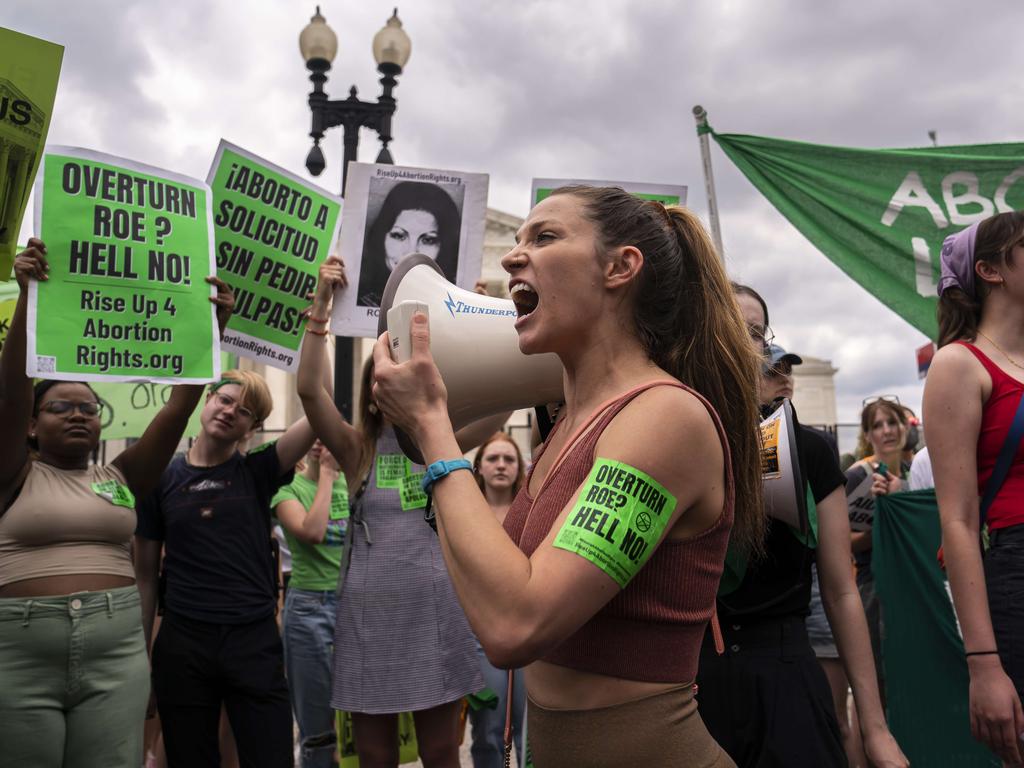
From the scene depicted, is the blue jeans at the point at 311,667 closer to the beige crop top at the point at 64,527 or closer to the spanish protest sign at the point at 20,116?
the beige crop top at the point at 64,527

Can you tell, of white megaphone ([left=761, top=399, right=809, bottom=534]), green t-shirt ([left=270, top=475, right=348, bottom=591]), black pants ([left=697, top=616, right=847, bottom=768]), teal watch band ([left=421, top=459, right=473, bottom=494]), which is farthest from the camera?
green t-shirt ([left=270, top=475, right=348, bottom=591])

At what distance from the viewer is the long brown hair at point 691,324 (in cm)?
167

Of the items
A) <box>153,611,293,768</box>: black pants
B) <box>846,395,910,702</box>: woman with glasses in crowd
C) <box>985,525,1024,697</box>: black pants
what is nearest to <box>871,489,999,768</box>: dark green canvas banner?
<box>846,395,910,702</box>: woman with glasses in crowd

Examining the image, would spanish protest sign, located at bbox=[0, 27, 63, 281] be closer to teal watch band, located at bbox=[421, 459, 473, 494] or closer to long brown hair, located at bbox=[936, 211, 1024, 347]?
teal watch band, located at bbox=[421, 459, 473, 494]

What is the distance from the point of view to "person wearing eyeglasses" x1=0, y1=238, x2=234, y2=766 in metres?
3.06

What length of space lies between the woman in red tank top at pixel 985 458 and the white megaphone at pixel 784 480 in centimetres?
39

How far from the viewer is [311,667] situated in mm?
4762

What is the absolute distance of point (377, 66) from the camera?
10.1 metres

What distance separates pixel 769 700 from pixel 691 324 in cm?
95

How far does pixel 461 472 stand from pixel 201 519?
2.66m

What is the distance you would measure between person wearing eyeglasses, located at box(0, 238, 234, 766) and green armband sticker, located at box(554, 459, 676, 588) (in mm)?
2468

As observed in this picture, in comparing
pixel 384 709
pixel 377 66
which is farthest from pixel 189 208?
pixel 377 66

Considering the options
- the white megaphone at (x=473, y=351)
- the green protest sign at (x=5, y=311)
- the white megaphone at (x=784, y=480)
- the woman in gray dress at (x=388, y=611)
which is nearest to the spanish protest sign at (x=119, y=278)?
the woman in gray dress at (x=388, y=611)

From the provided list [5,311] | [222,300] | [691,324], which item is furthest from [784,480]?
[5,311]
